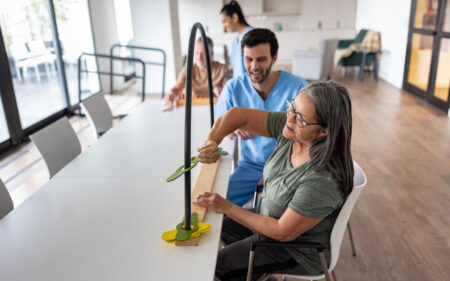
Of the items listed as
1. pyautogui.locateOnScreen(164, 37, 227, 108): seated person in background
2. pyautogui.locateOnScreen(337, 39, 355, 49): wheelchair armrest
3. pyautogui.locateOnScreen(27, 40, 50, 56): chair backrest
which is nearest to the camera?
pyautogui.locateOnScreen(164, 37, 227, 108): seated person in background

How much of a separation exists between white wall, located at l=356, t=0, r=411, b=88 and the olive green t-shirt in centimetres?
556

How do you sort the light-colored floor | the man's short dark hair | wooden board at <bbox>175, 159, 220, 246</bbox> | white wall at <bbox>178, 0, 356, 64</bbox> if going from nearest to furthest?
wooden board at <bbox>175, 159, 220, 246</bbox>, the man's short dark hair, the light-colored floor, white wall at <bbox>178, 0, 356, 64</bbox>

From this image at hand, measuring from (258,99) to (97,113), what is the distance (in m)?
1.29

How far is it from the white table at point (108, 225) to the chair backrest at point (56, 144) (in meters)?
0.22

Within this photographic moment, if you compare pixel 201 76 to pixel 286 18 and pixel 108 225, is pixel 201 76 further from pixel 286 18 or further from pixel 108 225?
pixel 286 18

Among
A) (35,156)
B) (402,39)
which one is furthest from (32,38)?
(402,39)

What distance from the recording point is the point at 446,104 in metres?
4.67

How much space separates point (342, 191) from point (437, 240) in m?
1.40

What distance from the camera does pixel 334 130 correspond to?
116cm

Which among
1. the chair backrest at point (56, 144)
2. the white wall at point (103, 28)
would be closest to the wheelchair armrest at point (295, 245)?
the chair backrest at point (56, 144)

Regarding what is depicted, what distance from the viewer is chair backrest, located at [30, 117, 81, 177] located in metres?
1.87

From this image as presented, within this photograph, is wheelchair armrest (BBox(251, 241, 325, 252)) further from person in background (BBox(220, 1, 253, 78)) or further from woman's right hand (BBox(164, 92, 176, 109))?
person in background (BBox(220, 1, 253, 78))

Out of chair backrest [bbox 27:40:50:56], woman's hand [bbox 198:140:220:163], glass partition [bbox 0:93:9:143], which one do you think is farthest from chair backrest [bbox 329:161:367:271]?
chair backrest [bbox 27:40:50:56]

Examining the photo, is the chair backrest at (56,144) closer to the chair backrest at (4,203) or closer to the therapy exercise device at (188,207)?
the chair backrest at (4,203)
